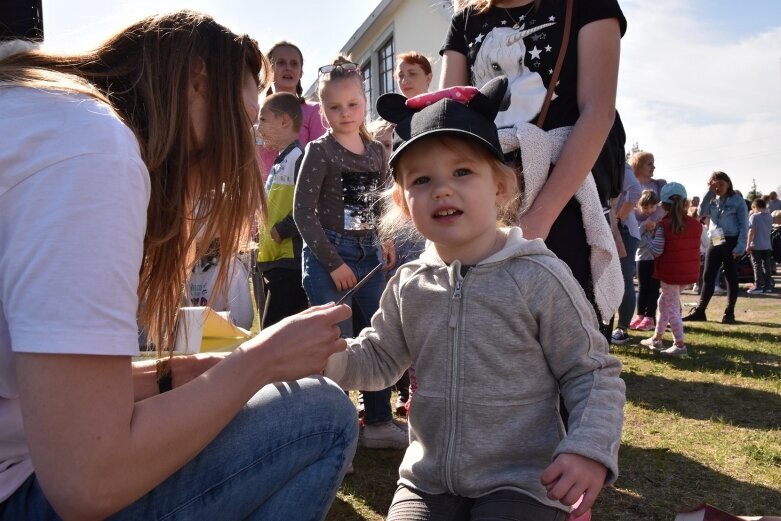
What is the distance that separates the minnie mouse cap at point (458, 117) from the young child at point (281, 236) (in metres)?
1.96

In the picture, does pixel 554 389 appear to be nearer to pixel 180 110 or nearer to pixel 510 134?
pixel 510 134

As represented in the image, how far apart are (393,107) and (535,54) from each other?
1.48ft

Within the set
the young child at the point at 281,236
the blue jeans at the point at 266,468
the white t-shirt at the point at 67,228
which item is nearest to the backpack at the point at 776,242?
the young child at the point at 281,236

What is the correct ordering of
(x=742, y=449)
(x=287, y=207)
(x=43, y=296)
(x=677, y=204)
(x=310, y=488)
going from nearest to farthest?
(x=43, y=296) → (x=310, y=488) → (x=742, y=449) → (x=287, y=207) → (x=677, y=204)

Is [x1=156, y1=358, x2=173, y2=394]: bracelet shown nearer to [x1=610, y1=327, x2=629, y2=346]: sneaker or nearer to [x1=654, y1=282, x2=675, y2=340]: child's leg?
[x1=654, y1=282, x2=675, y2=340]: child's leg

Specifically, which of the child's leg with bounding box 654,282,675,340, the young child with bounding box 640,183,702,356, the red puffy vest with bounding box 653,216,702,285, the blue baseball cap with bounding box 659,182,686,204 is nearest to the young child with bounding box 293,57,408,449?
the young child with bounding box 640,183,702,356

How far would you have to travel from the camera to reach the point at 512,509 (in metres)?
1.58

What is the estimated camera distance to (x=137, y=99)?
1310mm

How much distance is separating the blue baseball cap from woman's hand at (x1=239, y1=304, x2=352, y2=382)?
261 inches

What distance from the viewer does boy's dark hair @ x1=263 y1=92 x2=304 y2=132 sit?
3914 mm

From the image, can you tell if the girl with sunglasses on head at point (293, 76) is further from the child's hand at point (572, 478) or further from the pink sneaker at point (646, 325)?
the pink sneaker at point (646, 325)

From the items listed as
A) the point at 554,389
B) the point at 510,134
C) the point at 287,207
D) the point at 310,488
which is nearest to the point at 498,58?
the point at 510,134

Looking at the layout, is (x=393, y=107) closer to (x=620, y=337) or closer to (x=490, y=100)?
(x=490, y=100)

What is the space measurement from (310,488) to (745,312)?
1000 cm
